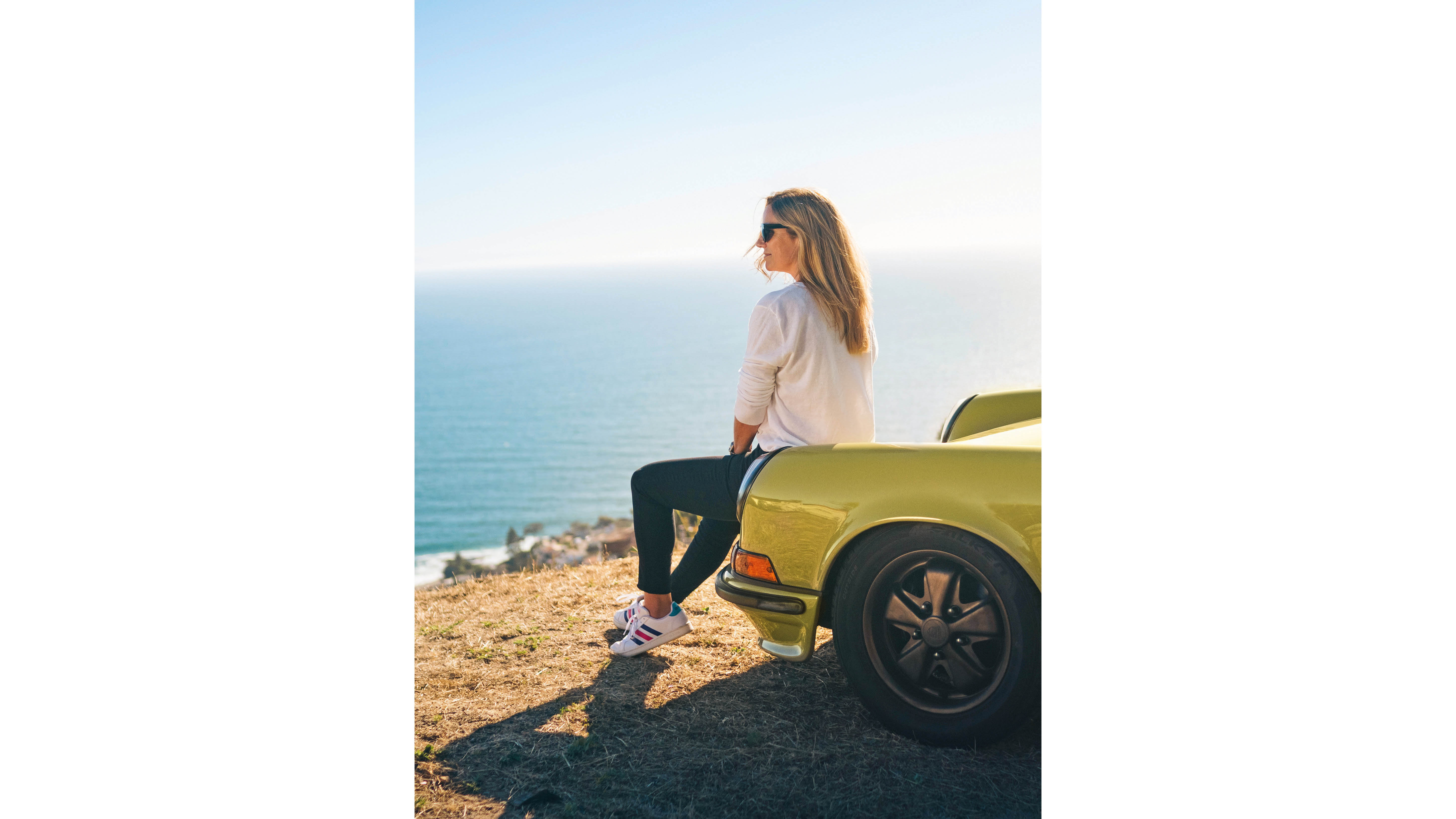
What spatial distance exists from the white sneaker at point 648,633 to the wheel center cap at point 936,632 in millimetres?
1245

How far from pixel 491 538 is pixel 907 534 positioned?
57591 millimetres

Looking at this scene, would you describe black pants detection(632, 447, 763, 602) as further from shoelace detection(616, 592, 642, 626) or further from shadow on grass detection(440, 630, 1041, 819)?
shadow on grass detection(440, 630, 1041, 819)

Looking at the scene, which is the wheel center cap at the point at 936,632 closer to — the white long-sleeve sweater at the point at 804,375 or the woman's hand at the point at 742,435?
the white long-sleeve sweater at the point at 804,375

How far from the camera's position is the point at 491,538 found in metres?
57.2

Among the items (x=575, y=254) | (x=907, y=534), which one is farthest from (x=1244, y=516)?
(x=575, y=254)

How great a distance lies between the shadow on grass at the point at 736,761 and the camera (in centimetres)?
235

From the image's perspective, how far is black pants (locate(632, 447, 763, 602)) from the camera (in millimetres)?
3197

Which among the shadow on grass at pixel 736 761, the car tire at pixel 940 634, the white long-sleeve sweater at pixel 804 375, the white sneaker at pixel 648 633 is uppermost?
the white long-sleeve sweater at pixel 804 375

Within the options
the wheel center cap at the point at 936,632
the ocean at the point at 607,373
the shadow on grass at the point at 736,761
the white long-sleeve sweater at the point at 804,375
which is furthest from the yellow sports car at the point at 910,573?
the ocean at the point at 607,373

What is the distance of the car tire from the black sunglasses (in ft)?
3.74

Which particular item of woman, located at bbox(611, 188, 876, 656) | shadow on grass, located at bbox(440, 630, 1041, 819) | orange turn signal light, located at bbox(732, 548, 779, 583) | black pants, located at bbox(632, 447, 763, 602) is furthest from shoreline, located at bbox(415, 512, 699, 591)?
shadow on grass, located at bbox(440, 630, 1041, 819)

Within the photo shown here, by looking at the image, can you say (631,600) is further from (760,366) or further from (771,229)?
(771,229)
